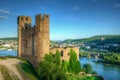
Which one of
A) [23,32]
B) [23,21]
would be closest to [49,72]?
[23,32]

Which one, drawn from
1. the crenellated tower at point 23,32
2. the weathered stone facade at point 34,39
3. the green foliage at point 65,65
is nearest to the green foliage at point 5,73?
the weathered stone facade at point 34,39

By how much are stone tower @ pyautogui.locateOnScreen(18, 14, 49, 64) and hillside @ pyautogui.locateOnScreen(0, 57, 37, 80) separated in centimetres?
155

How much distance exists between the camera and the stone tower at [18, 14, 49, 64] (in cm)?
3219

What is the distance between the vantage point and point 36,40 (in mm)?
32719

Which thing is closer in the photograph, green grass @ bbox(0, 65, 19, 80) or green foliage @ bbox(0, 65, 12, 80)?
green foliage @ bbox(0, 65, 12, 80)

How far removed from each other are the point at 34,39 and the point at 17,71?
603 cm

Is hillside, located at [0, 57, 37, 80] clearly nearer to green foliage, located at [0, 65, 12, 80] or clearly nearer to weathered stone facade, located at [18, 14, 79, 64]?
green foliage, located at [0, 65, 12, 80]

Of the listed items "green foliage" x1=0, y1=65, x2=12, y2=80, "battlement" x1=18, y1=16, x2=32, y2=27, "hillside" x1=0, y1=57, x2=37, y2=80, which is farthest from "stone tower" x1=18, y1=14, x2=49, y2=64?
"green foliage" x1=0, y1=65, x2=12, y2=80

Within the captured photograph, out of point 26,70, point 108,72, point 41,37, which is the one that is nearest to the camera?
point 26,70

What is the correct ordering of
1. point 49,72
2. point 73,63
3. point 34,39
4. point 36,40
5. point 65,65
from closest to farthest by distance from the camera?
point 49,72 < point 36,40 < point 34,39 < point 65,65 < point 73,63

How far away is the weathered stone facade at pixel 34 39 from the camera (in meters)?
32.2

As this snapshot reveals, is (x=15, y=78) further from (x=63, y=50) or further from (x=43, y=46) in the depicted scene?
(x=63, y=50)

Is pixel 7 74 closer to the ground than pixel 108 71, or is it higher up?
higher up

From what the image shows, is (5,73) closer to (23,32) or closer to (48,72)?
(48,72)
